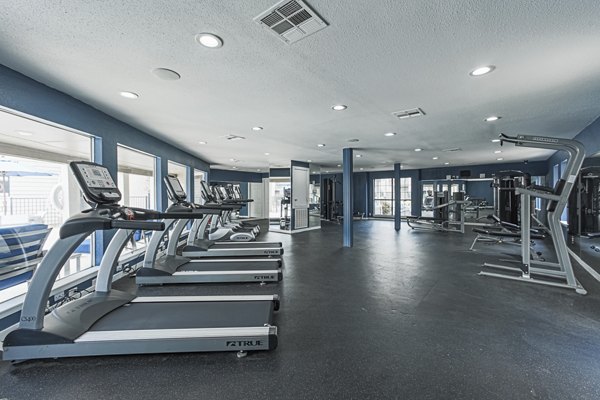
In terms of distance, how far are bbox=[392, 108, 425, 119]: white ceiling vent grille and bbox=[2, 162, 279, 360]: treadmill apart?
3.16m

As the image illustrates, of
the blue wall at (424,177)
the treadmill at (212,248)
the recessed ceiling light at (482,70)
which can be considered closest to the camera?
the recessed ceiling light at (482,70)

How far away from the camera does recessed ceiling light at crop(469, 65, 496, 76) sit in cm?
233

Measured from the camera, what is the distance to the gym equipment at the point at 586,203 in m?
4.05

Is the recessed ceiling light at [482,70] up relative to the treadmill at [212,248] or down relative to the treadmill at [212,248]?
up

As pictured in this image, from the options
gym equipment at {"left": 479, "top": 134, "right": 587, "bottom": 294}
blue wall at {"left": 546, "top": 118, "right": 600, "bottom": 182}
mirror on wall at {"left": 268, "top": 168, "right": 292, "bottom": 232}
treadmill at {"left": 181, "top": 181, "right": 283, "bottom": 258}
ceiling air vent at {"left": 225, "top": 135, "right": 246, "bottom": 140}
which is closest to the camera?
gym equipment at {"left": 479, "top": 134, "right": 587, "bottom": 294}

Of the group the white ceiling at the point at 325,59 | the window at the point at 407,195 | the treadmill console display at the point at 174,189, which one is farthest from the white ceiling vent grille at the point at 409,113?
the window at the point at 407,195

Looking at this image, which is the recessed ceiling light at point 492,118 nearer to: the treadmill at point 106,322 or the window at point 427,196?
the treadmill at point 106,322

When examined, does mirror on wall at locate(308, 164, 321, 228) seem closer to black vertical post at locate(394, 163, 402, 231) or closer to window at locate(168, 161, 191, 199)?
black vertical post at locate(394, 163, 402, 231)

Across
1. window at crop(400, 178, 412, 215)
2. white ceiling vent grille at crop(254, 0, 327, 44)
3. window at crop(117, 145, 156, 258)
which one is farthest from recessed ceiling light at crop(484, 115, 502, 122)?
window at crop(400, 178, 412, 215)

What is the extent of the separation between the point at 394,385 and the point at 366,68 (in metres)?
2.54

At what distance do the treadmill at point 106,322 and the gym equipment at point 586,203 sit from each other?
5382mm

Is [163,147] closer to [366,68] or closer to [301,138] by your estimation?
[301,138]

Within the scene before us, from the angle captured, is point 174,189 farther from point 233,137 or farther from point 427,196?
point 427,196

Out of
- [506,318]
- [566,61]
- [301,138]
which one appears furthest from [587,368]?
[301,138]
